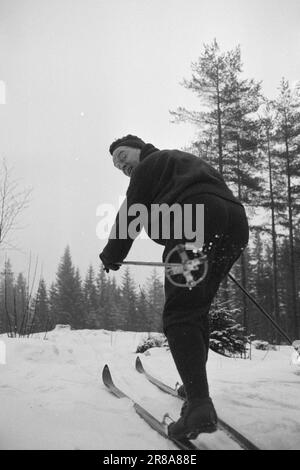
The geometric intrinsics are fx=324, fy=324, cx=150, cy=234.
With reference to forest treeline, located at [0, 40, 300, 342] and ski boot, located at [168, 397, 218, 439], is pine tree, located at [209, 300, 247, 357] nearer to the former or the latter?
forest treeline, located at [0, 40, 300, 342]

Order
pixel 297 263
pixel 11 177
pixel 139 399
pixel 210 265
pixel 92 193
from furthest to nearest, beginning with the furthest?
pixel 92 193
pixel 297 263
pixel 11 177
pixel 139 399
pixel 210 265

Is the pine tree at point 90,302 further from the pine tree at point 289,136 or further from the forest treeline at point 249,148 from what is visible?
the pine tree at point 289,136

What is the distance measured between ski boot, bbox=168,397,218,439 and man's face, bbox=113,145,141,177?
62.1 inches

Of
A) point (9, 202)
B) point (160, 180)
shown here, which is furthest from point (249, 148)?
point (160, 180)

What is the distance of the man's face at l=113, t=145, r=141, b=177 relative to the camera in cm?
232

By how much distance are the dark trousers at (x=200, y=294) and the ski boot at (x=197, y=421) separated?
1.6 inches

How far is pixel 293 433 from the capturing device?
1.68 meters

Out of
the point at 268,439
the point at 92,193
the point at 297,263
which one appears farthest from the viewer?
the point at 92,193

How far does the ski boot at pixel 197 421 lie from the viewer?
4.75 feet

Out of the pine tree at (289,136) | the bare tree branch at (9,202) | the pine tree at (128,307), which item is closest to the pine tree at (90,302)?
the pine tree at (128,307)

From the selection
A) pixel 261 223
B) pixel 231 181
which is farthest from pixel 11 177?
pixel 261 223

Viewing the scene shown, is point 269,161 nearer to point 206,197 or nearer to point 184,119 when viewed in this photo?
point 184,119

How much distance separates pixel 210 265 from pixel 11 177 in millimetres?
7619

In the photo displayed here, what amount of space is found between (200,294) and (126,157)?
1188 mm
